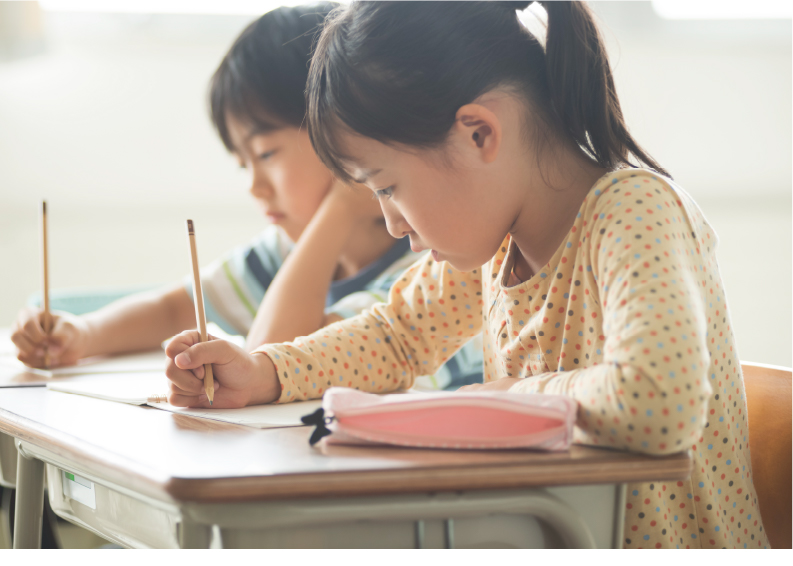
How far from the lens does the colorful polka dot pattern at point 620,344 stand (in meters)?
0.50

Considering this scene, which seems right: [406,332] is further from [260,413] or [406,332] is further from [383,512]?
[383,512]

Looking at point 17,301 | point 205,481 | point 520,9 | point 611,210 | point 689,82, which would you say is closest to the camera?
point 205,481

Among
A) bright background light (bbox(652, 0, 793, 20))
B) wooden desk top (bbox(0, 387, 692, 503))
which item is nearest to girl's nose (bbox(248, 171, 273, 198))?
wooden desk top (bbox(0, 387, 692, 503))

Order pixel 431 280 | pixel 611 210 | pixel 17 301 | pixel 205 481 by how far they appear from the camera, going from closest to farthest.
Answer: pixel 205 481, pixel 611 210, pixel 431 280, pixel 17 301

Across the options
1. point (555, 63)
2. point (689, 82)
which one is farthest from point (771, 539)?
point (689, 82)

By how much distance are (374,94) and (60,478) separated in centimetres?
47

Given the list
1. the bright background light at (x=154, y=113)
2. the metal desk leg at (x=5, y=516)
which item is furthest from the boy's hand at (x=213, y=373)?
the bright background light at (x=154, y=113)

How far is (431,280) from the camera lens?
36.5 inches

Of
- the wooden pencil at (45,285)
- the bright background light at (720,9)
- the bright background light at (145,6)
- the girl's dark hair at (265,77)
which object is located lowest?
the wooden pencil at (45,285)

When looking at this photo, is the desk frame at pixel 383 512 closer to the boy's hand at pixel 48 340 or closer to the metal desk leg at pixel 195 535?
the metal desk leg at pixel 195 535

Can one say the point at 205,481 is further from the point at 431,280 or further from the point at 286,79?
the point at 286,79

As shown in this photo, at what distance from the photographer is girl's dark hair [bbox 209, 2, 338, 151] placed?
126 centimetres

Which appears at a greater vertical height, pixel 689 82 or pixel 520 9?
pixel 689 82

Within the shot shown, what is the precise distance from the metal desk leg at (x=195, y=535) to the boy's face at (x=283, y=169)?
90cm
